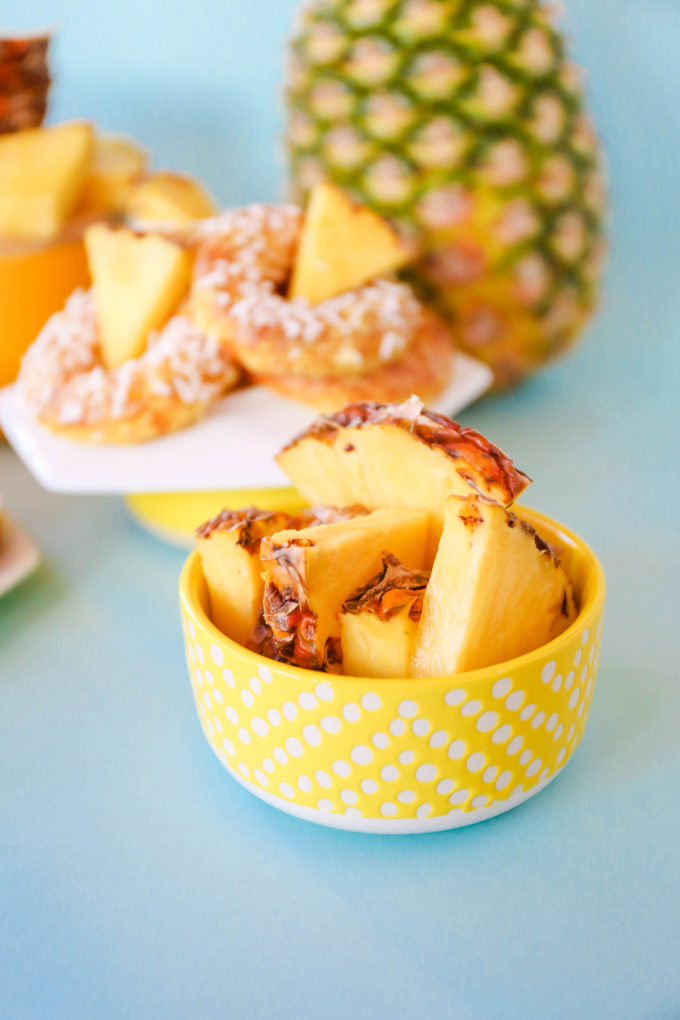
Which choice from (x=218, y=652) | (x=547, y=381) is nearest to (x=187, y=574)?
(x=218, y=652)

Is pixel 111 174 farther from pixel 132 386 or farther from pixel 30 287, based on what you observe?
pixel 132 386

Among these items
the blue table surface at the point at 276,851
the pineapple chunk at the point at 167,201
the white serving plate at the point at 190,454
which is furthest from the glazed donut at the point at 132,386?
the pineapple chunk at the point at 167,201

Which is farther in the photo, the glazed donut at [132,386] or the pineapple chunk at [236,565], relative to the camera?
the glazed donut at [132,386]

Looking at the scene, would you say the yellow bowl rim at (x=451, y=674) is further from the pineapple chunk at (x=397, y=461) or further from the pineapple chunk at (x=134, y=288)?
the pineapple chunk at (x=134, y=288)

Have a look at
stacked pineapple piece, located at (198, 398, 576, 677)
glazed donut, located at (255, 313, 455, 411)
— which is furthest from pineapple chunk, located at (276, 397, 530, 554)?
glazed donut, located at (255, 313, 455, 411)

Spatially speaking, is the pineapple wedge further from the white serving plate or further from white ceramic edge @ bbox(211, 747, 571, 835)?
the white serving plate

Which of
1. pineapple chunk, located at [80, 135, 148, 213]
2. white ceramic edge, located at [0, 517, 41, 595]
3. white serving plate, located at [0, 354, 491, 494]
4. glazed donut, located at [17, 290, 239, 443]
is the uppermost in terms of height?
pineapple chunk, located at [80, 135, 148, 213]
